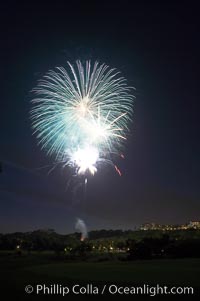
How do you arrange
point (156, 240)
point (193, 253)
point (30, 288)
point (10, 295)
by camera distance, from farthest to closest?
point (156, 240), point (193, 253), point (30, 288), point (10, 295)

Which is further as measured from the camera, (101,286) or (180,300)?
(101,286)

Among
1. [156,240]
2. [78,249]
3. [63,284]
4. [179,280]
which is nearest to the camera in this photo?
[63,284]

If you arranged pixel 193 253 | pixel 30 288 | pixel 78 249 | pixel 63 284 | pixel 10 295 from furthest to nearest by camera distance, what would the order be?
1. pixel 78 249
2. pixel 193 253
3. pixel 63 284
4. pixel 30 288
5. pixel 10 295

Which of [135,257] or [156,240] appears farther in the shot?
[156,240]

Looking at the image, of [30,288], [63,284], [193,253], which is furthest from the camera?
[193,253]

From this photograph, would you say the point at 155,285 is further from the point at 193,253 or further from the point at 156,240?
the point at 156,240

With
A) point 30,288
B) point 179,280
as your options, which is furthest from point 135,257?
point 30,288

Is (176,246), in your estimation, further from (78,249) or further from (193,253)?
(78,249)

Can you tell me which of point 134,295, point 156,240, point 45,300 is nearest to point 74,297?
point 45,300

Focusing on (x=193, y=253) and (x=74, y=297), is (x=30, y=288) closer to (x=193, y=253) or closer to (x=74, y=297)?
(x=74, y=297)
